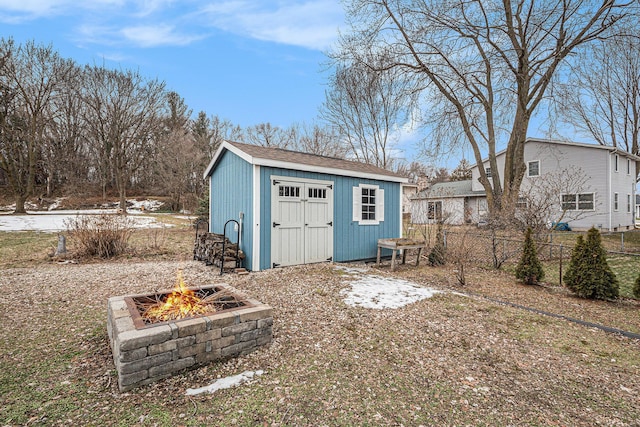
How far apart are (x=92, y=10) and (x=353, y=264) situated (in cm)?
921

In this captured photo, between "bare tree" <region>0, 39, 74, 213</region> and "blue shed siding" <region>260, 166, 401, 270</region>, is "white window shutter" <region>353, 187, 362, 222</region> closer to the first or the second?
"blue shed siding" <region>260, 166, 401, 270</region>

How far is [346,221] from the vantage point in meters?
7.22

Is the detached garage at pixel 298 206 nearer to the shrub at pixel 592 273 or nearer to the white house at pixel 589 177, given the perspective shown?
the shrub at pixel 592 273

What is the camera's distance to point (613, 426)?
1920 mm

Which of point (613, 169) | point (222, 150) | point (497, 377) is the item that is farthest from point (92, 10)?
point (613, 169)

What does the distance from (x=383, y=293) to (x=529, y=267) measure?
3.11m

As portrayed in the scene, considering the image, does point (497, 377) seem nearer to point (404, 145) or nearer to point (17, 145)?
point (404, 145)

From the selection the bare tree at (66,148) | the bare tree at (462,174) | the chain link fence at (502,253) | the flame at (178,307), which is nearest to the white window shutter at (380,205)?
the chain link fence at (502,253)

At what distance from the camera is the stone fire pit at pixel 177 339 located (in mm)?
2211

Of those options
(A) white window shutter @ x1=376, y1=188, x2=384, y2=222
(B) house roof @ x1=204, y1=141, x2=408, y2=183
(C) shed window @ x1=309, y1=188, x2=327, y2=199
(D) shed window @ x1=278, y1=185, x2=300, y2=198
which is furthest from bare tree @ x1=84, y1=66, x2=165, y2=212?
(A) white window shutter @ x1=376, y1=188, x2=384, y2=222

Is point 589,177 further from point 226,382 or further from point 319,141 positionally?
point 226,382

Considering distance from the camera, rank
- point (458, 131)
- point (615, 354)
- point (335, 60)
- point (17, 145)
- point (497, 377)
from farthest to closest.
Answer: point (17, 145) < point (458, 131) < point (335, 60) < point (615, 354) < point (497, 377)

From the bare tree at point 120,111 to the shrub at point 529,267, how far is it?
21.4m

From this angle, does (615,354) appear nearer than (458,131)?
Yes
